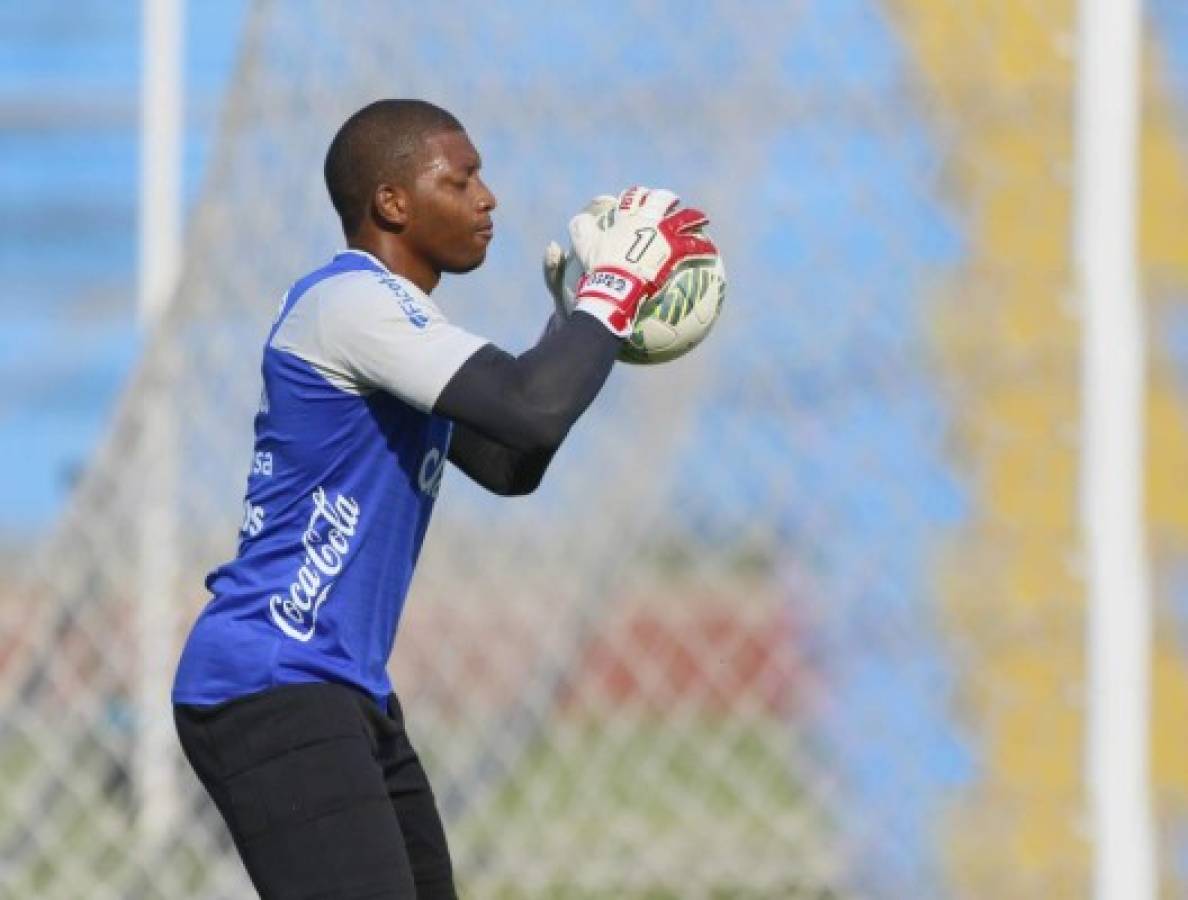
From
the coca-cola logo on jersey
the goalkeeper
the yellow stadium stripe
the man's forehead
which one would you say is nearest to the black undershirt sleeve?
the goalkeeper

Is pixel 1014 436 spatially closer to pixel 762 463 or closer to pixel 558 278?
pixel 762 463

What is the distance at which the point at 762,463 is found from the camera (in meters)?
6.87

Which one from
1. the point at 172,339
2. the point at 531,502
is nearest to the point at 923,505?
the point at 531,502

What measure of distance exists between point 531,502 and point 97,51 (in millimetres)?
6099

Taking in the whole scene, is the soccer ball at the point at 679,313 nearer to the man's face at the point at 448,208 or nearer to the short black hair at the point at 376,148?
the man's face at the point at 448,208

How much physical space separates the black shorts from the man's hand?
25.4 inches

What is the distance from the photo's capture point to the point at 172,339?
643cm

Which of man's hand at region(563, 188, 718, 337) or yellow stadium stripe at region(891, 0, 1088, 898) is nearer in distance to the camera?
man's hand at region(563, 188, 718, 337)

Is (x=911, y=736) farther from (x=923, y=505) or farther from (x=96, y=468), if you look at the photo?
(x=96, y=468)

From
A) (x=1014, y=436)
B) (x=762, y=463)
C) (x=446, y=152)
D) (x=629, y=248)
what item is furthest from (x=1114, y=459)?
(x=446, y=152)

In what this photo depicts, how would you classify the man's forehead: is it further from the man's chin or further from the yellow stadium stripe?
the yellow stadium stripe

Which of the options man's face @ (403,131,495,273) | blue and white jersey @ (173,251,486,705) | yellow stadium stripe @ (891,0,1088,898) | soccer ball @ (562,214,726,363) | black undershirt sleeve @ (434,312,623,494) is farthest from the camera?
yellow stadium stripe @ (891,0,1088,898)

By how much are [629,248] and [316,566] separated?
63cm

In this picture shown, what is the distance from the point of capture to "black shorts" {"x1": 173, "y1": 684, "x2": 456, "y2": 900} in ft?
11.4
